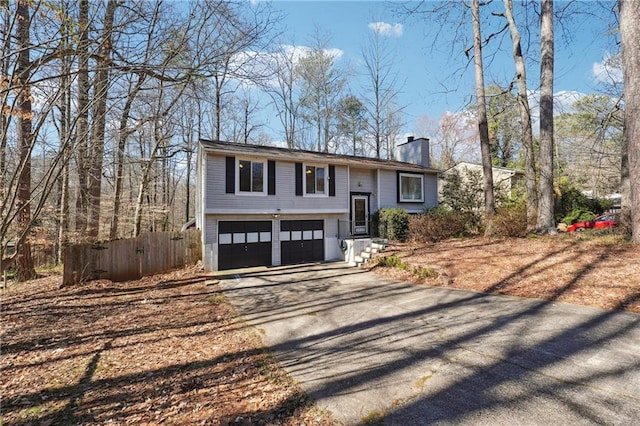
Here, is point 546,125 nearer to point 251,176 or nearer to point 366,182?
point 366,182

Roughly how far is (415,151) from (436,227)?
697cm

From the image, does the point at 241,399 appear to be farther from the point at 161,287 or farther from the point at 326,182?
the point at 326,182

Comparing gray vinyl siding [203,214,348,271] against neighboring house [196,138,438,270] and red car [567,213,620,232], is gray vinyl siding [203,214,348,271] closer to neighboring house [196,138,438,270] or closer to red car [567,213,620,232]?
neighboring house [196,138,438,270]

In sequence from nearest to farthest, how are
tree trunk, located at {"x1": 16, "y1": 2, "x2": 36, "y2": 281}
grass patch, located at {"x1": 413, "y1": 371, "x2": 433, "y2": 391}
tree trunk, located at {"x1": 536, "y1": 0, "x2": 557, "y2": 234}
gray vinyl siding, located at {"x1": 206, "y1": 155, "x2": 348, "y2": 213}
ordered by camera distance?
grass patch, located at {"x1": 413, "y1": 371, "x2": 433, "y2": 391}
tree trunk, located at {"x1": 16, "y1": 2, "x2": 36, "y2": 281}
tree trunk, located at {"x1": 536, "y1": 0, "x2": 557, "y2": 234}
gray vinyl siding, located at {"x1": 206, "y1": 155, "x2": 348, "y2": 213}

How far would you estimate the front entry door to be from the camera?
14.7 m

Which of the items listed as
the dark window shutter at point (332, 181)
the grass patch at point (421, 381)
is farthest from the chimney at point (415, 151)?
the grass patch at point (421, 381)

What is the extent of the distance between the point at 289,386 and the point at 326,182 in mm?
10699

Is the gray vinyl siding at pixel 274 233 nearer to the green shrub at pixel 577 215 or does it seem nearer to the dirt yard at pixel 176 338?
the dirt yard at pixel 176 338

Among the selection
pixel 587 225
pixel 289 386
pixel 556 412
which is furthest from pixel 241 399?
pixel 587 225

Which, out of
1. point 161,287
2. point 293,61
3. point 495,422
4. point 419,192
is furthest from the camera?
point 293,61

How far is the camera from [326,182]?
13.5 m

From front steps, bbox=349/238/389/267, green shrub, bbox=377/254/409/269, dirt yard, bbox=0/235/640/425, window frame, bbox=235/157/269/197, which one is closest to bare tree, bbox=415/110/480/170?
front steps, bbox=349/238/389/267

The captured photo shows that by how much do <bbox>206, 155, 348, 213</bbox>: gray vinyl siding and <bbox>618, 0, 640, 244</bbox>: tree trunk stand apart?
9.60 meters

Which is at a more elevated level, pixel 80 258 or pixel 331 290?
pixel 80 258
